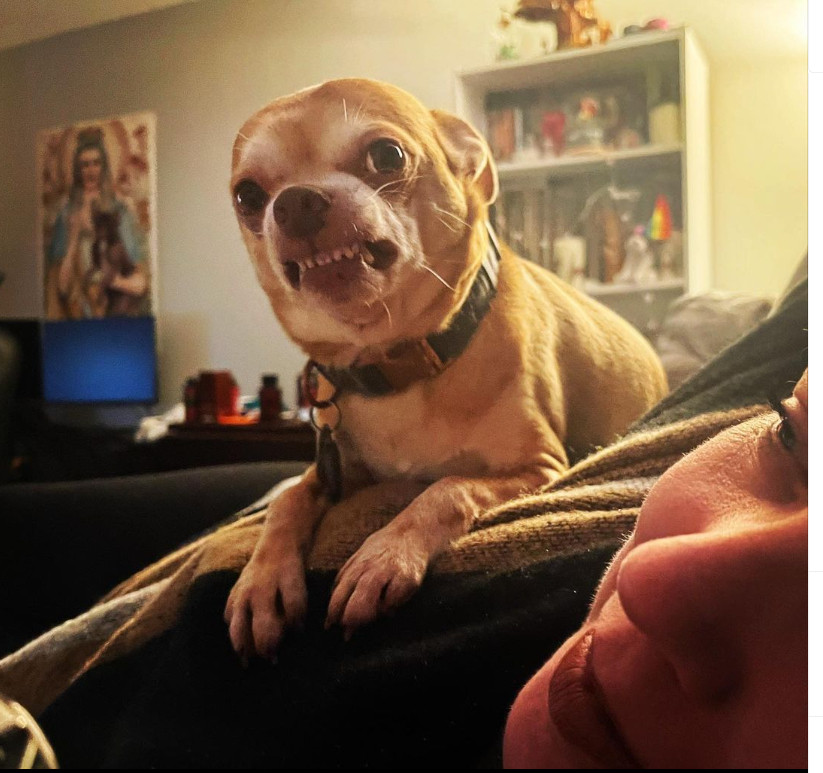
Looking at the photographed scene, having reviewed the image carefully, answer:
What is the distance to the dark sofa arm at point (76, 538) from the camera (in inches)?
25.1

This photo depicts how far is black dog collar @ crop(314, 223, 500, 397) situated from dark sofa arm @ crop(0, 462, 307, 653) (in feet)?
0.48

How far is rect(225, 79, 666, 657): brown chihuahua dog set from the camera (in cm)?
48

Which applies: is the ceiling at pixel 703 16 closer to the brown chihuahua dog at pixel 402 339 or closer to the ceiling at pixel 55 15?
the ceiling at pixel 55 15

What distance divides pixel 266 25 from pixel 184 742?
20.2 inches

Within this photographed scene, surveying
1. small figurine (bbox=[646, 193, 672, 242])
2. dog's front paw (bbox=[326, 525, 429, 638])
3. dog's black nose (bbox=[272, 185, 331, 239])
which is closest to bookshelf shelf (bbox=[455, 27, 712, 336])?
small figurine (bbox=[646, 193, 672, 242])

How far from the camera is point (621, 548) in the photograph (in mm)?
423

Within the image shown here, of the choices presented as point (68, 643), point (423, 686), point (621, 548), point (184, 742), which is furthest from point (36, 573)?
point (621, 548)

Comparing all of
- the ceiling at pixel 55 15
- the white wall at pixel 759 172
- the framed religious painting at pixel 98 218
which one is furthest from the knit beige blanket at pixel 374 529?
the ceiling at pixel 55 15

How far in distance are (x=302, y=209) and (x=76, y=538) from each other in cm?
38

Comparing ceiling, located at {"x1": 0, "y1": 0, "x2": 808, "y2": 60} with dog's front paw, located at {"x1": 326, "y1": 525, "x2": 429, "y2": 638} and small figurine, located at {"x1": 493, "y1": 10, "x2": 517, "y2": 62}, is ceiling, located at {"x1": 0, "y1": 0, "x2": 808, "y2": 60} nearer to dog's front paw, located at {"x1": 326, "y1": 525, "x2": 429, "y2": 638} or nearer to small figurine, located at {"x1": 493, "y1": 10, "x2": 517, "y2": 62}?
small figurine, located at {"x1": 493, "y1": 10, "x2": 517, "y2": 62}

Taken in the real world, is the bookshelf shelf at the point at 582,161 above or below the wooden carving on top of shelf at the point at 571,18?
below

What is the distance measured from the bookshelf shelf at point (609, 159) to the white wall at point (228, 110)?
0.02 metres

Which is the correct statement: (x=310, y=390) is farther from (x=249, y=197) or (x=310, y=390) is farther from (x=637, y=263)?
(x=637, y=263)

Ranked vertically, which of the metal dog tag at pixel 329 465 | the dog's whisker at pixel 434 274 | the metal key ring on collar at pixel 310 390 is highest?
the dog's whisker at pixel 434 274
